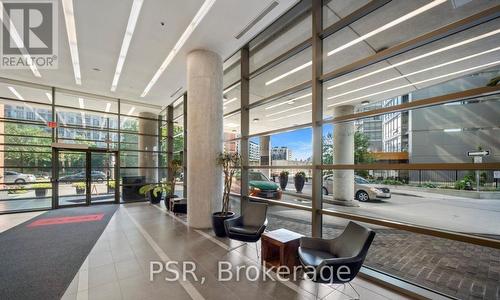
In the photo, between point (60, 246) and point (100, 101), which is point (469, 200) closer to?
point (60, 246)

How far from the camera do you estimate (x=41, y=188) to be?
24.7 ft

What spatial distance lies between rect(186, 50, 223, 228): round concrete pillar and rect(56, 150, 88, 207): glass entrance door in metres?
5.90

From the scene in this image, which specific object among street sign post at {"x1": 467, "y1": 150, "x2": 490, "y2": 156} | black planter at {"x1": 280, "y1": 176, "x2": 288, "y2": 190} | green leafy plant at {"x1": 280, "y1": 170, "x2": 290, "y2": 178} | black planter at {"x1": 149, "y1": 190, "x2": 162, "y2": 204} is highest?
street sign post at {"x1": 467, "y1": 150, "x2": 490, "y2": 156}

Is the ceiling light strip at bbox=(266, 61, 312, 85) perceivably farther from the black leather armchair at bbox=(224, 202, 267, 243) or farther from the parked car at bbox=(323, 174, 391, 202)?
the black leather armchair at bbox=(224, 202, 267, 243)

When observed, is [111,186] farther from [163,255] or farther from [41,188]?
[163,255]

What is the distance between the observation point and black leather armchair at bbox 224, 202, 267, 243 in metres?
3.61

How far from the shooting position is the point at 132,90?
7949mm

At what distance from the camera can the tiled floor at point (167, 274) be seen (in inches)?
103

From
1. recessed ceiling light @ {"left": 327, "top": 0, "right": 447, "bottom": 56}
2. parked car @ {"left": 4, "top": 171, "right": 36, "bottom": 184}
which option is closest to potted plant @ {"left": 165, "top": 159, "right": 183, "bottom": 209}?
parked car @ {"left": 4, "top": 171, "right": 36, "bottom": 184}

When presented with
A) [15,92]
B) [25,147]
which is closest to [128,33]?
[15,92]

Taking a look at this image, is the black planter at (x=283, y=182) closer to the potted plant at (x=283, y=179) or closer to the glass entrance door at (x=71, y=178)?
the potted plant at (x=283, y=179)

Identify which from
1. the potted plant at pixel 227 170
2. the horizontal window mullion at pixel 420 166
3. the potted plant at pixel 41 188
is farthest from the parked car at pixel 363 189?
the potted plant at pixel 41 188

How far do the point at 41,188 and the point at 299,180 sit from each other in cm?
888

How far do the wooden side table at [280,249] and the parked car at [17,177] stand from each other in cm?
868
